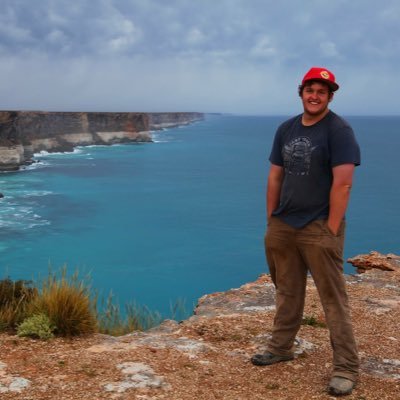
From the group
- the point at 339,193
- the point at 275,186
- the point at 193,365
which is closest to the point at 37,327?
the point at 193,365

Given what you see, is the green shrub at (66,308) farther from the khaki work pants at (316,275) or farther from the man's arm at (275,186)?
the man's arm at (275,186)

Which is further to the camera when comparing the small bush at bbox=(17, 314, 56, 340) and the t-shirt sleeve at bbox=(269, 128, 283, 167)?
the small bush at bbox=(17, 314, 56, 340)

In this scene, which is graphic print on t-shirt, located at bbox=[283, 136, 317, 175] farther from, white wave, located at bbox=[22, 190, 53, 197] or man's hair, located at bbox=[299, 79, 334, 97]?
white wave, located at bbox=[22, 190, 53, 197]

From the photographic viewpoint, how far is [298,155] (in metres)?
3.92

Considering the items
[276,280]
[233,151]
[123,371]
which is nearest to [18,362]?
[123,371]

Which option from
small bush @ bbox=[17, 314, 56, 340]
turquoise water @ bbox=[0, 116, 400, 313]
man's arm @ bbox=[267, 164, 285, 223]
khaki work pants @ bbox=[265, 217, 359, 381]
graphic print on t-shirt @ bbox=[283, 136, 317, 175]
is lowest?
turquoise water @ bbox=[0, 116, 400, 313]

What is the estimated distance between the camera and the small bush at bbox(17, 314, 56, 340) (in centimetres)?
501

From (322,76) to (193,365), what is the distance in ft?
8.28

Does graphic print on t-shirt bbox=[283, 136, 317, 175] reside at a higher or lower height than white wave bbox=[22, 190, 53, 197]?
higher

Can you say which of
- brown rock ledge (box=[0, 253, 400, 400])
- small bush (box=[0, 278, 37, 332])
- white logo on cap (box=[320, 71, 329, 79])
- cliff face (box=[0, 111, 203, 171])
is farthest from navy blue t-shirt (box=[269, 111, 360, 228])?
cliff face (box=[0, 111, 203, 171])

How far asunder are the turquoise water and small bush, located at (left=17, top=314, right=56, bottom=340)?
6.89 m

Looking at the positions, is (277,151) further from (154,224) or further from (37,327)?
(154,224)

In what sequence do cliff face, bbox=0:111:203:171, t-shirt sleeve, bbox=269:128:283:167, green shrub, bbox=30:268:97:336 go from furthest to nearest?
cliff face, bbox=0:111:203:171 → green shrub, bbox=30:268:97:336 → t-shirt sleeve, bbox=269:128:283:167

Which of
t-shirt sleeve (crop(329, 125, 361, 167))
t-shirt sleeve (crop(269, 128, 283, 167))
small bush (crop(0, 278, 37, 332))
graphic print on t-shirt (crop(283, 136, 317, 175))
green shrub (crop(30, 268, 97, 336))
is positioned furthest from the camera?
small bush (crop(0, 278, 37, 332))
